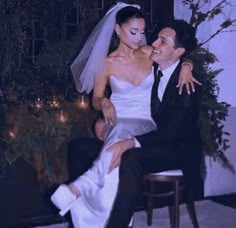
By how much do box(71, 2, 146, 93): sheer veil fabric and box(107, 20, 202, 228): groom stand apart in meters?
0.28

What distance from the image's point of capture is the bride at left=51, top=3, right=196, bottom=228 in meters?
2.72

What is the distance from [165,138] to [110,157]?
0.32 m

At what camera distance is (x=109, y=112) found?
284 cm

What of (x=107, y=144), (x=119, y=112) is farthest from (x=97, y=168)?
(x=119, y=112)

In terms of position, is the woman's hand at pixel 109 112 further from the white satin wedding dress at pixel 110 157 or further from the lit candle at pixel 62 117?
the lit candle at pixel 62 117

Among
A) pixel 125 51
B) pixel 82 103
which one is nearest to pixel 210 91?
pixel 82 103

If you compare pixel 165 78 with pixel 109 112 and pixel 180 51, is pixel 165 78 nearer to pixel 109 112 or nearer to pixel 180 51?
pixel 180 51

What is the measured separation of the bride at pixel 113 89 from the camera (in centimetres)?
272

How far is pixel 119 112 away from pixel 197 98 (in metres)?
0.42

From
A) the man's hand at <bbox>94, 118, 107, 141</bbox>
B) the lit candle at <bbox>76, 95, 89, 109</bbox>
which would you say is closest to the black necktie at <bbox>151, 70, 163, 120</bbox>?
the man's hand at <bbox>94, 118, 107, 141</bbox>

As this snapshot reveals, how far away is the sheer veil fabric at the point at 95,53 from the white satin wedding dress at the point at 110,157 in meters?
0.13

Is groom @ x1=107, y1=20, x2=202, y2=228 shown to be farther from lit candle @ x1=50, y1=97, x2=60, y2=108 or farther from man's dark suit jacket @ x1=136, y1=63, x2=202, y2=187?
lit candle @ x1=50, y1=97, x2=60, y2=108

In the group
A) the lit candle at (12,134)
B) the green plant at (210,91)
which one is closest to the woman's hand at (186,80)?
the green plant at (210,91)

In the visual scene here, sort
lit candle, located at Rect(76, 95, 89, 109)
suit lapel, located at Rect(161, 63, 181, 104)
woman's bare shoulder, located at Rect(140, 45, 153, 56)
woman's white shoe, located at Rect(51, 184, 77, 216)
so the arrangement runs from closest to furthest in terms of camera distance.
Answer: woman's white shoe, located at Rect(51, 184, 77, 216) → suit lapel, located at Rect(161, 63, 181, 104) → woman's bare shoulder, located at Rect(140, 45, 153, 56) → lit candle, located at Rect(76, 95, 89, 109)
